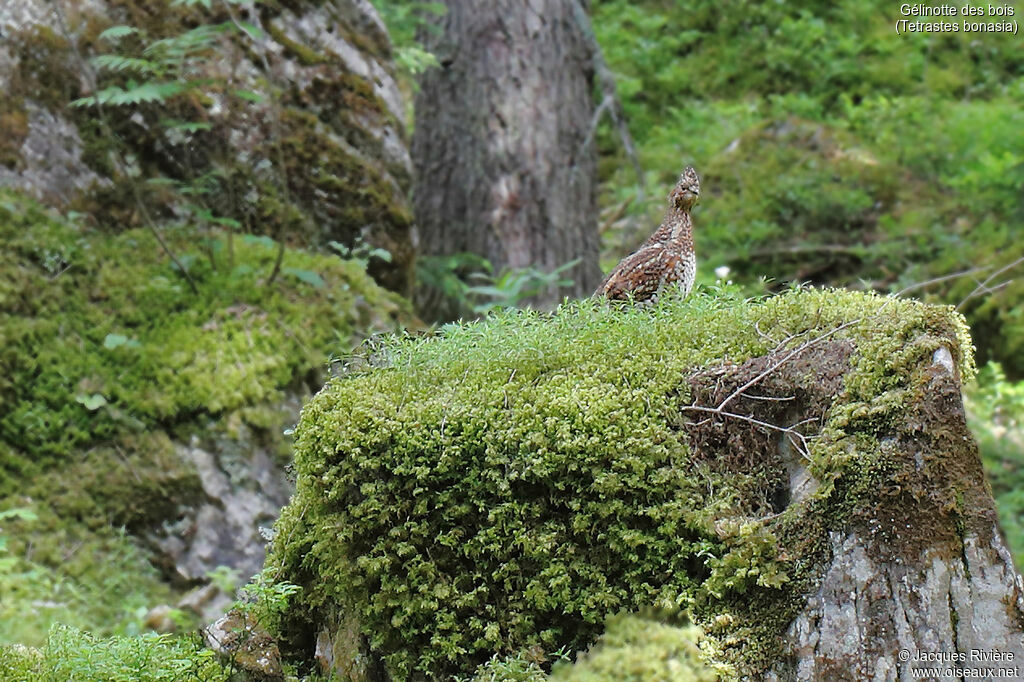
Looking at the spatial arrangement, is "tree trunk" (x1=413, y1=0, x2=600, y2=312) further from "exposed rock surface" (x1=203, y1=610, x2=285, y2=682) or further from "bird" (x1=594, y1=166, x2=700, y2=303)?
"exposed rock surface" (x1=203, y1=610, x2=285, y2=682)

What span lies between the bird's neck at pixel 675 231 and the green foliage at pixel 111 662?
2278 millimetres

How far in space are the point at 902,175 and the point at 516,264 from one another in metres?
6.11

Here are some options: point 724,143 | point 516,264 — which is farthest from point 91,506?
point 724,143

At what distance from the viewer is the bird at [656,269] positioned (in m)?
3.43

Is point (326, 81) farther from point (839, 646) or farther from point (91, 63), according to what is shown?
point (839, 646)

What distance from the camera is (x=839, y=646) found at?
6.93ft

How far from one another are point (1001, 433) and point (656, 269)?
648 centimetres

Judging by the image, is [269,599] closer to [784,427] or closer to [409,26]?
[784,427]

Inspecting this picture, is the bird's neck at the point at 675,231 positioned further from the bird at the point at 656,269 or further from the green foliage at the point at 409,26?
the green foliage at the point at 409,26

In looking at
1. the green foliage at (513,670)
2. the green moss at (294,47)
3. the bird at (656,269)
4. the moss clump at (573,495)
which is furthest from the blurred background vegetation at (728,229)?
the green foliage at (513,670)

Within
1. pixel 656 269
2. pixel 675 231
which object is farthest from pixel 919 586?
pixel 675 231

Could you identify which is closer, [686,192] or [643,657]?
[643,657]

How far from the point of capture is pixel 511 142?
8.30 metres

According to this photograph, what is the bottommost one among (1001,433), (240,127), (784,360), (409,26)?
(1001,433)
